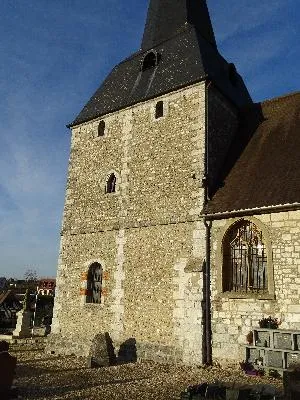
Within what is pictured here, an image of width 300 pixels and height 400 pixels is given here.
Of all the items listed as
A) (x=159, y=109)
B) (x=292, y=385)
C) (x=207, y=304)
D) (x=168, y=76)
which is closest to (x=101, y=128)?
(x=159, y=109)

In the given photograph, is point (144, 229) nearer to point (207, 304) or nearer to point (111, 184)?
point (111, 184)

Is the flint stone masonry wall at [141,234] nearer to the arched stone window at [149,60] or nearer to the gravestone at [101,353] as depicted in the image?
the gravestone at [101,353]

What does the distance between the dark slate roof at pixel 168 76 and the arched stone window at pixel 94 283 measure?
5.82m

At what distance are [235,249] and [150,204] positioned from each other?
10.2 feet

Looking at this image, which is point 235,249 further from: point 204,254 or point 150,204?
point 150,204

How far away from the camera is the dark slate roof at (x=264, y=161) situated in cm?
966

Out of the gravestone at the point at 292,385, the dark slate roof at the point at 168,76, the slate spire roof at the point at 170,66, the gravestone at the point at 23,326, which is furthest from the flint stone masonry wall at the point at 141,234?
the gravestone at the point at 23,326

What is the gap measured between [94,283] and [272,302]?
6045mm

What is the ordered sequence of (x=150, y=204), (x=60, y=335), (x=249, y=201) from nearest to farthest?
(x=249, y=201)
(x=150, y=204)
(x=60, y=335)

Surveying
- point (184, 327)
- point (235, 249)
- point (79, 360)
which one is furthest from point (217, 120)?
point (79, 360)

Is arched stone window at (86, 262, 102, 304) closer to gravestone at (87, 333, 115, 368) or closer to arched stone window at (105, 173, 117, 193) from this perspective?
gravestone at (87, 333, 115, 368)

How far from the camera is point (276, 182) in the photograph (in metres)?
9.89

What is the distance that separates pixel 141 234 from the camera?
11719 millimetres

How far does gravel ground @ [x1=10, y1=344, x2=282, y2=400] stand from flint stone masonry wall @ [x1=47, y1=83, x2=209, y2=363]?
0.94m
